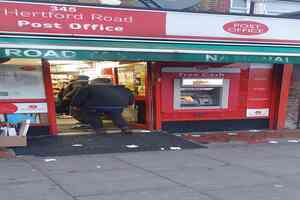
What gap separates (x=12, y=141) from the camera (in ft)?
29.8

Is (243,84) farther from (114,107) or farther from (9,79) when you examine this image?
(9,79)

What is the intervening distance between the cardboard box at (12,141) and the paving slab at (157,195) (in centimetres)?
399

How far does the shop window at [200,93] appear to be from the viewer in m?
12.0

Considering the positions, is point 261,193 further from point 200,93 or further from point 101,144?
point 200,93

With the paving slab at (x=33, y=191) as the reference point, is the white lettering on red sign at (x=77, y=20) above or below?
above

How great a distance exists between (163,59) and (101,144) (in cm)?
257

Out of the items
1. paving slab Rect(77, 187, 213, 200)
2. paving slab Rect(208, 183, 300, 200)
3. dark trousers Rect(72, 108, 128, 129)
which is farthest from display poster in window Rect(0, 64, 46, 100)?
paving slab Rect(208, 183, 300, 200)

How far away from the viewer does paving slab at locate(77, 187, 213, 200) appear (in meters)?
5.73

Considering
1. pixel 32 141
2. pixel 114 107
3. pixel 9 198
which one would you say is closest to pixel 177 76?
pixel 114 107

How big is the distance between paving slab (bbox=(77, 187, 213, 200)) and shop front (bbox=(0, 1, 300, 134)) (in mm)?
4405

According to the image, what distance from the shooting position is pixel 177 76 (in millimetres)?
11906

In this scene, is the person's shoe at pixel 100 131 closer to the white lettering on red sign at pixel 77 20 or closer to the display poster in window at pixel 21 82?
the display poster in window at pixel 21 82

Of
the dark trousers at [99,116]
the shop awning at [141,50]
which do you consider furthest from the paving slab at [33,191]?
the dark trousers at [99,116]

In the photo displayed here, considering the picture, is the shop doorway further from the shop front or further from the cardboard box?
the cardboard box
